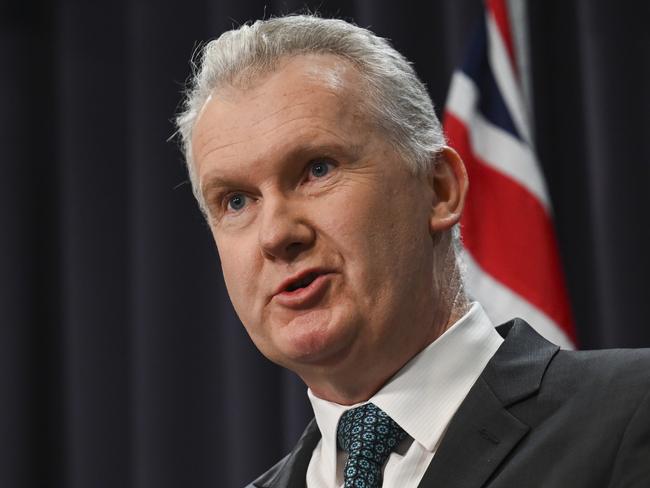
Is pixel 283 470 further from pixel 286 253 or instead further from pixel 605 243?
pixel 605 243

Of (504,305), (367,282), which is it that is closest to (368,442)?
(367,282)

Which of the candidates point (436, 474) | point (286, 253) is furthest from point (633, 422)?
point (286, 253)

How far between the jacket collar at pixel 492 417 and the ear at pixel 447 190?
196mm

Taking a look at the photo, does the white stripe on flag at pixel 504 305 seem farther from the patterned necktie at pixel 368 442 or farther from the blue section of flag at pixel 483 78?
the patterned necktie at pixel 368 442

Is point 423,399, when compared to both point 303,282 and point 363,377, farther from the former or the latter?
point 303,282

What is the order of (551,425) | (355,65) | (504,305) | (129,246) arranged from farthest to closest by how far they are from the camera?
(129,246) < (504,305) < (355,65) < (551,425)

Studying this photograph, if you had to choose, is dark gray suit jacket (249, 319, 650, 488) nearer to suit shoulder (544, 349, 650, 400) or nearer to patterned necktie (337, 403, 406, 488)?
suit shoulder (544, 349, 650, 400)

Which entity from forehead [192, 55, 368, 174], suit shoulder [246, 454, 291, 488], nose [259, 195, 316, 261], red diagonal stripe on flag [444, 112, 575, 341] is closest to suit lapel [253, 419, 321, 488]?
suit shoulder [246, 454, 291, 488]

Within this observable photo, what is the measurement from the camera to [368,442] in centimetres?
152

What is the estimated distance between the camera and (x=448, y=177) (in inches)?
67.2

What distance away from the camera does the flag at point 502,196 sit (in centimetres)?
255

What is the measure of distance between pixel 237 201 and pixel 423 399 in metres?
0.40

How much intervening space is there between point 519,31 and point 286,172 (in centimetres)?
142

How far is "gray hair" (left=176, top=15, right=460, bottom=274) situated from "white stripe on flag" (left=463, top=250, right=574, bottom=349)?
87 cm
